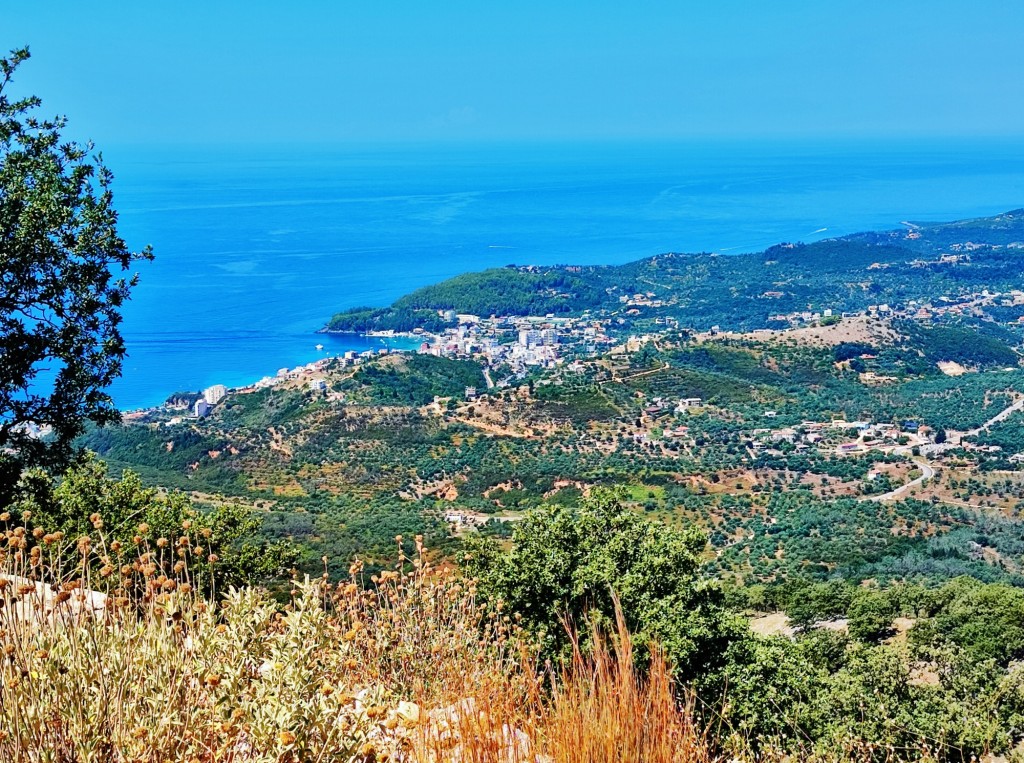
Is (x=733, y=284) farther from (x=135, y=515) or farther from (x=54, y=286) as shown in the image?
(x=54, y=286)

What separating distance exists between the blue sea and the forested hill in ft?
29.9

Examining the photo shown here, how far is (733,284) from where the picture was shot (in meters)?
90.1

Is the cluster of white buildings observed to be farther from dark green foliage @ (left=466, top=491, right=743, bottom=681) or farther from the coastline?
dark green foliage @ (left=466, top=491, right=743, bottom=681)

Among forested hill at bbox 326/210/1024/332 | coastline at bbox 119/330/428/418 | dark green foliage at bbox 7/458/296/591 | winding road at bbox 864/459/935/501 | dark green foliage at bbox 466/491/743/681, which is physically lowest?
winding road at bbox 864/459/935/501

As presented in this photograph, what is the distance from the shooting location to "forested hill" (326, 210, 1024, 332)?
81500 millimetres

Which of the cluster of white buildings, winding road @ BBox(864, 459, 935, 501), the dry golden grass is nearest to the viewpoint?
the dry golden grass

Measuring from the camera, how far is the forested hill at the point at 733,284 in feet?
267

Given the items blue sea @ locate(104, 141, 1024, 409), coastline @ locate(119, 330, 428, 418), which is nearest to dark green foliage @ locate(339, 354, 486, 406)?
coastline @ locate(119, 330, 428, 418)

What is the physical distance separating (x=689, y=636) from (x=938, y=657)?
4.88 meters

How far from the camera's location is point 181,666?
82.4 inches

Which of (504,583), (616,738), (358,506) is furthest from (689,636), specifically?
(358,506)

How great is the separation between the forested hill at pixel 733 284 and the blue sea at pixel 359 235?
29.9ft

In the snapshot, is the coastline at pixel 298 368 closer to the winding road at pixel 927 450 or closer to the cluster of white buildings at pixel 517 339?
the cluster of white buildings at pixel 517 339

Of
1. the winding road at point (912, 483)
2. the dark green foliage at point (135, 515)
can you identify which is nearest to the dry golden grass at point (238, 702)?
the dark green foliage at point (135, 515)
